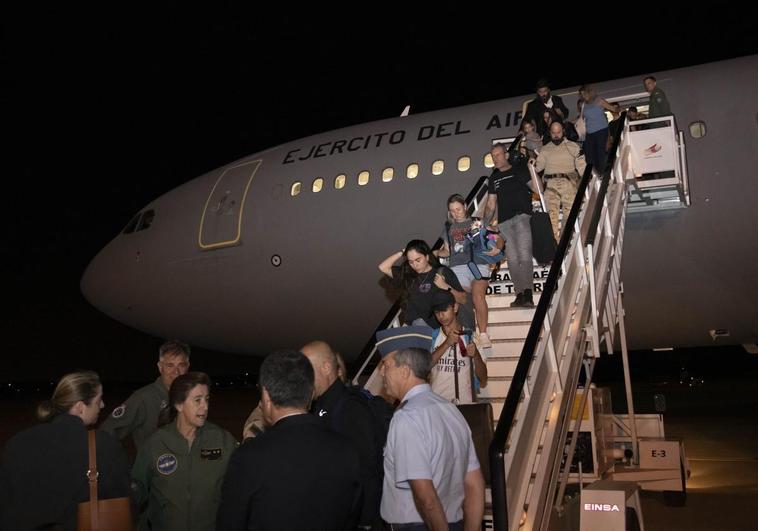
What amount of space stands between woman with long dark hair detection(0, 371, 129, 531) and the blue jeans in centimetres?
417

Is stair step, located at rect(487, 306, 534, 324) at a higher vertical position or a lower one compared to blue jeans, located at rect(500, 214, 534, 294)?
lower

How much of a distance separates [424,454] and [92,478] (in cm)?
135

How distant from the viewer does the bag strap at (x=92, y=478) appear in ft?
9.89

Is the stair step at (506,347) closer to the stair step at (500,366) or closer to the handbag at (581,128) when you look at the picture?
the stair step at (500,366)

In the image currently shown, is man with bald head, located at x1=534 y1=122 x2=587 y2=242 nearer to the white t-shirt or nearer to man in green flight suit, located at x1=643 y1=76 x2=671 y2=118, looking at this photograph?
man in green flight suit, located at x1=643 y1=76 x2=671 y2=118

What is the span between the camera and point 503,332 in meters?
6.65

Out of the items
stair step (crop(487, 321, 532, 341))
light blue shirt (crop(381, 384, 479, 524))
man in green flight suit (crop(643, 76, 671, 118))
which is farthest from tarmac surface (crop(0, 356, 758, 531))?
man in green flight suit (crop(643, 76, 671, 118))

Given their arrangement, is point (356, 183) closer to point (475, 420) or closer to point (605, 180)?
point (605, 180)

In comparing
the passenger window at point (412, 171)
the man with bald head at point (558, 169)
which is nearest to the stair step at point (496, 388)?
the man with bald head at point (558, 169)

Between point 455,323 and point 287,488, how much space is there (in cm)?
298

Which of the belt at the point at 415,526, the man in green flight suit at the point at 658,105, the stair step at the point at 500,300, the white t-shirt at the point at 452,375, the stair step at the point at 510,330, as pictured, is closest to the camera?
the belt at the point at 415,526

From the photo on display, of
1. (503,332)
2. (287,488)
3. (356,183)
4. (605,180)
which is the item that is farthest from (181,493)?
(356,183)

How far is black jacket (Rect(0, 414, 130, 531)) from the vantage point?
310 cm

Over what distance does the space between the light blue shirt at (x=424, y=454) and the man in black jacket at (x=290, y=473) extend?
37 cm
